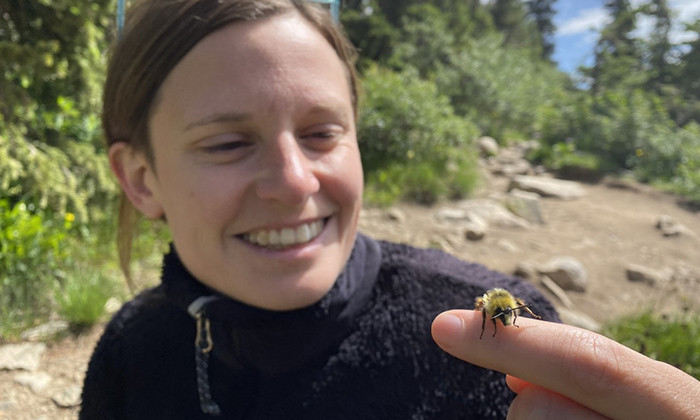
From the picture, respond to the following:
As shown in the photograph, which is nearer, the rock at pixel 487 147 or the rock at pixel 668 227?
the rock at pixel 668 227

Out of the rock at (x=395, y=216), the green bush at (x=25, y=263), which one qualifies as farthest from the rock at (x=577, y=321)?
the green bush at (x=25, y=263)

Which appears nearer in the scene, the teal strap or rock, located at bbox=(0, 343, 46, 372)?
the teal strap

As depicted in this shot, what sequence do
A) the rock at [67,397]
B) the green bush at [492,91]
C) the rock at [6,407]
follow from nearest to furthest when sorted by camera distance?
the rock at [6,407]
the rock at [67,397]
the green bush at [492,91]

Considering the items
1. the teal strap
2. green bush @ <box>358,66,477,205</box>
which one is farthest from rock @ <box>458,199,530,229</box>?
the teal strap

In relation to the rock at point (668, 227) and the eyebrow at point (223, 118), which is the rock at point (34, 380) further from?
the rock at point (668, 227)

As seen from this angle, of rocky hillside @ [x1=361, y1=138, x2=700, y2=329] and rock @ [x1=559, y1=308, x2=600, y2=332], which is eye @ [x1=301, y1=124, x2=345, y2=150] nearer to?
rock @ [x1=559, y1=308, x2=600, y2=332]

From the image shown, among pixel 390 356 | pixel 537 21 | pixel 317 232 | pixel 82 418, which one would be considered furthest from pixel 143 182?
pixel 537 21

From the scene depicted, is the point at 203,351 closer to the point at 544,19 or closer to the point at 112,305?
the point at 112,305
